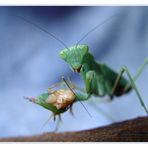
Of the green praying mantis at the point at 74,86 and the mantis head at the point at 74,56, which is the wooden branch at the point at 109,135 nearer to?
the green praying mantis at the point at 74,86

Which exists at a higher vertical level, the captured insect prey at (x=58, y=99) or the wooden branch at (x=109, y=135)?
the captured insect prey at (x=58, y=99)

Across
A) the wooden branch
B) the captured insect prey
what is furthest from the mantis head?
the wooden branch

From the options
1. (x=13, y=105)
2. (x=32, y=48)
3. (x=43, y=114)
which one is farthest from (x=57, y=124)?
(x=32, y=48)

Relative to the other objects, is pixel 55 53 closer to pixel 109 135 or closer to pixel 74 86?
pixel 74 86

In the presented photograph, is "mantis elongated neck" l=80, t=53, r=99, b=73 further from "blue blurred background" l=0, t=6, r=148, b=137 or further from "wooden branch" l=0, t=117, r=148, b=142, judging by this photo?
"wooden branch" l=0, t=117, r=148, b=142

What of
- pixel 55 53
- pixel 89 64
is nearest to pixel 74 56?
pixel 89 64

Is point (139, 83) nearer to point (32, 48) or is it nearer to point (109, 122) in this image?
point (109, 122)

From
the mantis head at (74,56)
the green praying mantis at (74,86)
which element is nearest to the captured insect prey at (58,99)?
the green praying mantis at (74,86)
